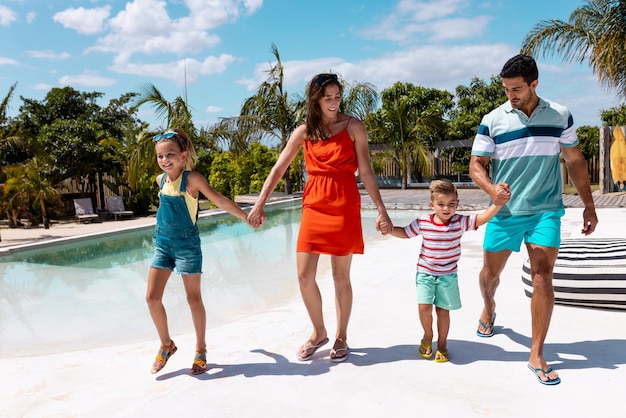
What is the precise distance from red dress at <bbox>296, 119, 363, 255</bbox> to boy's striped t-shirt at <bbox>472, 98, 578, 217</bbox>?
0.92 m

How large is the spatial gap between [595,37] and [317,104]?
12.8 meters

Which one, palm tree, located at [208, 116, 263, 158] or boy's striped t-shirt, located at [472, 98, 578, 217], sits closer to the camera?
boy's striped t-shirt, located at [472, 98, 578, 217]

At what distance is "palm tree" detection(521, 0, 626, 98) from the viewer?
12883mm

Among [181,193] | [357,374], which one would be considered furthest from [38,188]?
[357,374]

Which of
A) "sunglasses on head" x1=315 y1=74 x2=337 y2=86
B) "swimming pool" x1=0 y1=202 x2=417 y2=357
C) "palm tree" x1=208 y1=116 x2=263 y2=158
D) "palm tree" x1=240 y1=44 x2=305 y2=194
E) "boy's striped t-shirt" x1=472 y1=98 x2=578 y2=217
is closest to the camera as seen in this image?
"boy's striped t-shirt" x1=472 y1=98 x2=578 y2=217

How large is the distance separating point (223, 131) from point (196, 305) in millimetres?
14978

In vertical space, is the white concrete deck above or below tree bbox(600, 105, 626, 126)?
below

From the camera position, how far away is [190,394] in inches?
112

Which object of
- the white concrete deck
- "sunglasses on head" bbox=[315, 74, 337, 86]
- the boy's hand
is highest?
"sunglasses on head" bbox=[315, 74, 337, 86]

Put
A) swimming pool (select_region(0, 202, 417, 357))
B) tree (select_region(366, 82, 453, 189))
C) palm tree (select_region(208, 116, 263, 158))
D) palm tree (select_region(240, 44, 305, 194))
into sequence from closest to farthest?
swimming pool (select_region(0, 202, 417, 357)) → palm tree (select_region(208, 116, 263, 158)) → palm tree (select_region(240, 44, 305, 194)) → tree (select_region(366, 82, 453, 189))

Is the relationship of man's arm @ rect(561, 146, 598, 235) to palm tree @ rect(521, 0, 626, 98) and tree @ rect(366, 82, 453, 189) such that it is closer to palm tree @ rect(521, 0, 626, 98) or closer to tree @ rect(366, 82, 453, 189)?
palm tree @ rect(521, 0, 626, 98)

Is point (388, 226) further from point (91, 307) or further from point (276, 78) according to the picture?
point (276, 78)

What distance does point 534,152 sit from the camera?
310 cm

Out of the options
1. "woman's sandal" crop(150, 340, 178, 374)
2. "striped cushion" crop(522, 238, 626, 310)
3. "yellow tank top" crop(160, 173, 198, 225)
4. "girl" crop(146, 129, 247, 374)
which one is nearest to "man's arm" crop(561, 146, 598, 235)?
"striped cushion" crop(522, 238, 626, 310)
